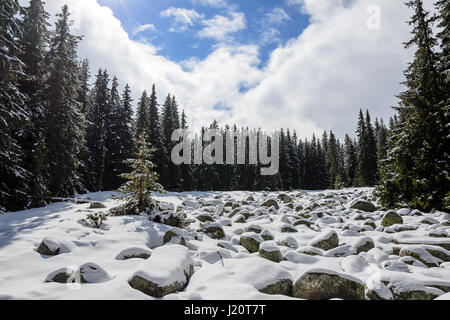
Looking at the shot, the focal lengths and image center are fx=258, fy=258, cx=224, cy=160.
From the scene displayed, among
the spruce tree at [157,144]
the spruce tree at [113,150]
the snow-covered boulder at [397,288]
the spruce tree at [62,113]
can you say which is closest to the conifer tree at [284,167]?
the spruce tree at [157,144]

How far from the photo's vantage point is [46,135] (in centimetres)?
1683

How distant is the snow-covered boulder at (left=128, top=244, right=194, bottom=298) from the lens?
4066 millimetres

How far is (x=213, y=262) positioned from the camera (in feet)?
20.3

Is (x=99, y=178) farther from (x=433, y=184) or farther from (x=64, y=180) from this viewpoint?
(x=433, y=184)

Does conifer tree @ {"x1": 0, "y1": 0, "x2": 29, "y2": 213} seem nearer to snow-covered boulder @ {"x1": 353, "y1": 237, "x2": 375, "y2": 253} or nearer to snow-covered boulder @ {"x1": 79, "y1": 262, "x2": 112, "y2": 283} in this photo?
snow-covered boulder @ {"x1": 79, "y1": 262, "x2": 112, "y2": 283}

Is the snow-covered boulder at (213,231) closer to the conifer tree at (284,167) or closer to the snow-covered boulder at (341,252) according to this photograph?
the snow-covered boulder at (341,252)

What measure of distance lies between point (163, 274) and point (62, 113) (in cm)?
1727

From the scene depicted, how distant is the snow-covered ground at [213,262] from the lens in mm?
4098

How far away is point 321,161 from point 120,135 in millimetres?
48251

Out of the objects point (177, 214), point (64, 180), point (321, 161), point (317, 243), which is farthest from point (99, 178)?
point (321, 161)

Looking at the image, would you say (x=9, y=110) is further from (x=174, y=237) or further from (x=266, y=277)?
(x=266, y=277)

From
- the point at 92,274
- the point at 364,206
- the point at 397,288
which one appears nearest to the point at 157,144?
the point at 364,206

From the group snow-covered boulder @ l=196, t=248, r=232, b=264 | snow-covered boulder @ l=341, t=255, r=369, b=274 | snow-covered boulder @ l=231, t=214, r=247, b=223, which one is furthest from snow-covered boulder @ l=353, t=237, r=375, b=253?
snow-covered boulder @ l=231, t=214, r=247, b=223

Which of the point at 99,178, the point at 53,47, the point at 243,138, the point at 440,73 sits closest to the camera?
the point at 440,73
